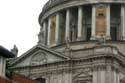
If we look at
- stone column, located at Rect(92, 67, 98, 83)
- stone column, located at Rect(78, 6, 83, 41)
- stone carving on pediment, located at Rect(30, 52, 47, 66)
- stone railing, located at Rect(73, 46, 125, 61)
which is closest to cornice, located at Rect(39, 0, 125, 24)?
stone column, located at Rect(78, 6, 83, 41)

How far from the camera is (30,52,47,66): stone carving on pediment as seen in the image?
57656 mm

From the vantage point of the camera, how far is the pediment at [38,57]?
5676 centimetres

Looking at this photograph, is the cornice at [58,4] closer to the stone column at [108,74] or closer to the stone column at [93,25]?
the stone column at [93,25]

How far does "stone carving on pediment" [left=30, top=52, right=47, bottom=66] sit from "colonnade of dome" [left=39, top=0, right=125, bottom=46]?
298 inches

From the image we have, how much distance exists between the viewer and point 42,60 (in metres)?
57.8

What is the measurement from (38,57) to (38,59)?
0.24m

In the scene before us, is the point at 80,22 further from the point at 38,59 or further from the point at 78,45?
the point at 38,59

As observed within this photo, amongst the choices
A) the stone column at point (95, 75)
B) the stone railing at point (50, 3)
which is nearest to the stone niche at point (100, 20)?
the stone railing at point (50, 3)

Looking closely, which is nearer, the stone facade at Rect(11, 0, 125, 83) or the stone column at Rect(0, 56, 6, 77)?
the stone column at Rect(0, 56, 6, 77)

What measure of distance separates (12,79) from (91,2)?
31590 millimetres

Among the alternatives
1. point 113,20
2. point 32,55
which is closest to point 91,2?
point 113,20

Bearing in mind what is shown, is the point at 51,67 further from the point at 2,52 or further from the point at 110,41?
the point at 2,52

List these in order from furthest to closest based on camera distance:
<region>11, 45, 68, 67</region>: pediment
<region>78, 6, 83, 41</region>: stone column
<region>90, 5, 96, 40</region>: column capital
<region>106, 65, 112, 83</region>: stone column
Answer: <region>78, 6, 83, 41</region>: stone column, <region>90, 5, 96, 40</region>: column capital, <region>11, 45, 68, 67</region>: pediment, <region>106, 65, 112, 83</region>: stone column

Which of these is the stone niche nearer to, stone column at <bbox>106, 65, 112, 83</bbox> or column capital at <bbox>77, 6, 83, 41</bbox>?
column capital at <bbox>77, 6, 83, 41</bbox>
